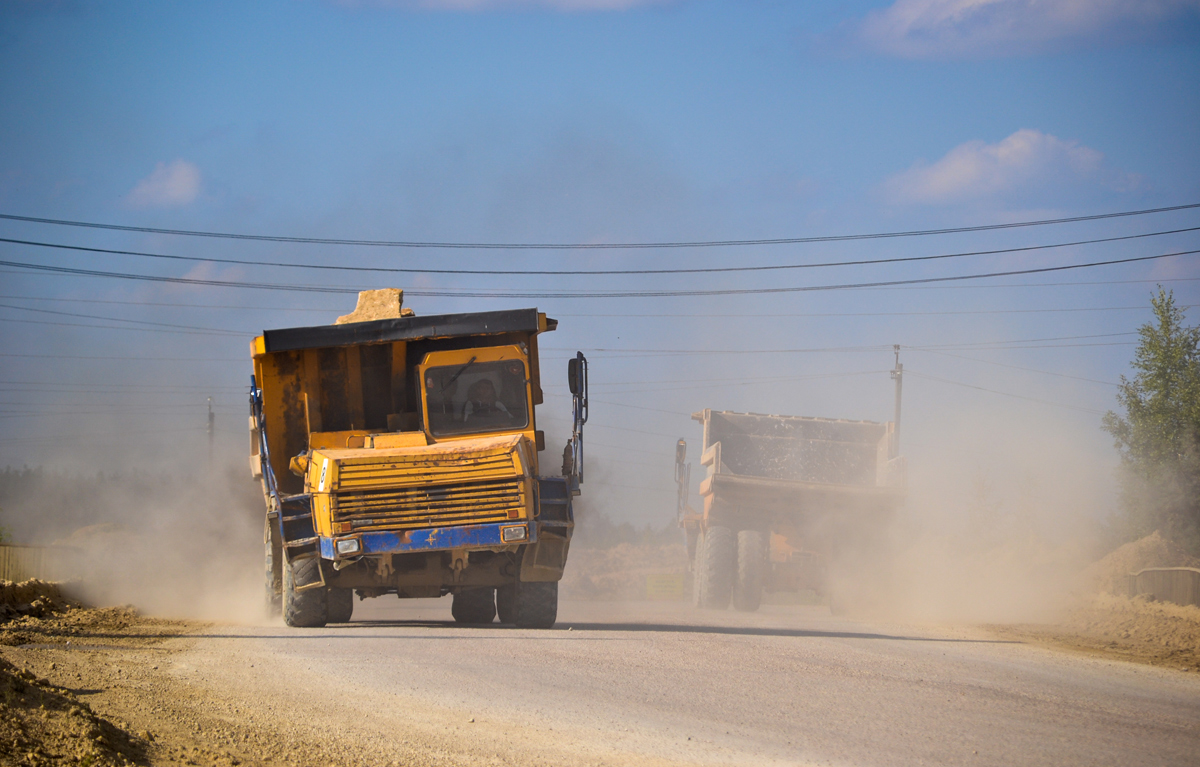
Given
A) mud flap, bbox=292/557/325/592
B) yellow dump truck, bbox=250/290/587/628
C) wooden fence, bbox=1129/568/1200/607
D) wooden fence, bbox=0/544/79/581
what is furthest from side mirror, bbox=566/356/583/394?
wooden fence, bbox=0/544/79/581

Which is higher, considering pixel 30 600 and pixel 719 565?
pixel 30 600

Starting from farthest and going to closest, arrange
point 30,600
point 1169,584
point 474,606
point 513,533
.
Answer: point 1169,584
point 30,600
point 474,606
point 513,533

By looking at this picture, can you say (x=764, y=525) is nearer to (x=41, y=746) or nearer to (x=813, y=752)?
(x=813, y=752)

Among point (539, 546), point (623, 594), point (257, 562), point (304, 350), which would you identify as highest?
point (304, 350)

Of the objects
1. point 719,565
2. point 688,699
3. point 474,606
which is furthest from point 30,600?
point 719,565

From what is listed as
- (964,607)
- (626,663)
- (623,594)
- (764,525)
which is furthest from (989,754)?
(623,594)

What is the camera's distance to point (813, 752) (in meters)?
6.08

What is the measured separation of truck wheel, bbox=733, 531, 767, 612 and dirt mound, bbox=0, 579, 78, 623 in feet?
37.4

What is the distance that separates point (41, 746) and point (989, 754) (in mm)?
4904

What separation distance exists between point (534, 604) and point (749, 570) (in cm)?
857

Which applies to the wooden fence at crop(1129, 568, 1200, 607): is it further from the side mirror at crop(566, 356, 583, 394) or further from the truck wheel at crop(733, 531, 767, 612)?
the side mirror at crop(566, 356, 583, 394)

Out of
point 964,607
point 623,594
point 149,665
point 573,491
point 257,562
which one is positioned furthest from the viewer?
point 623,594

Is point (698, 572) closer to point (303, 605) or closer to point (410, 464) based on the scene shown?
point (303, 605)

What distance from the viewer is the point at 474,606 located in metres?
14.4
